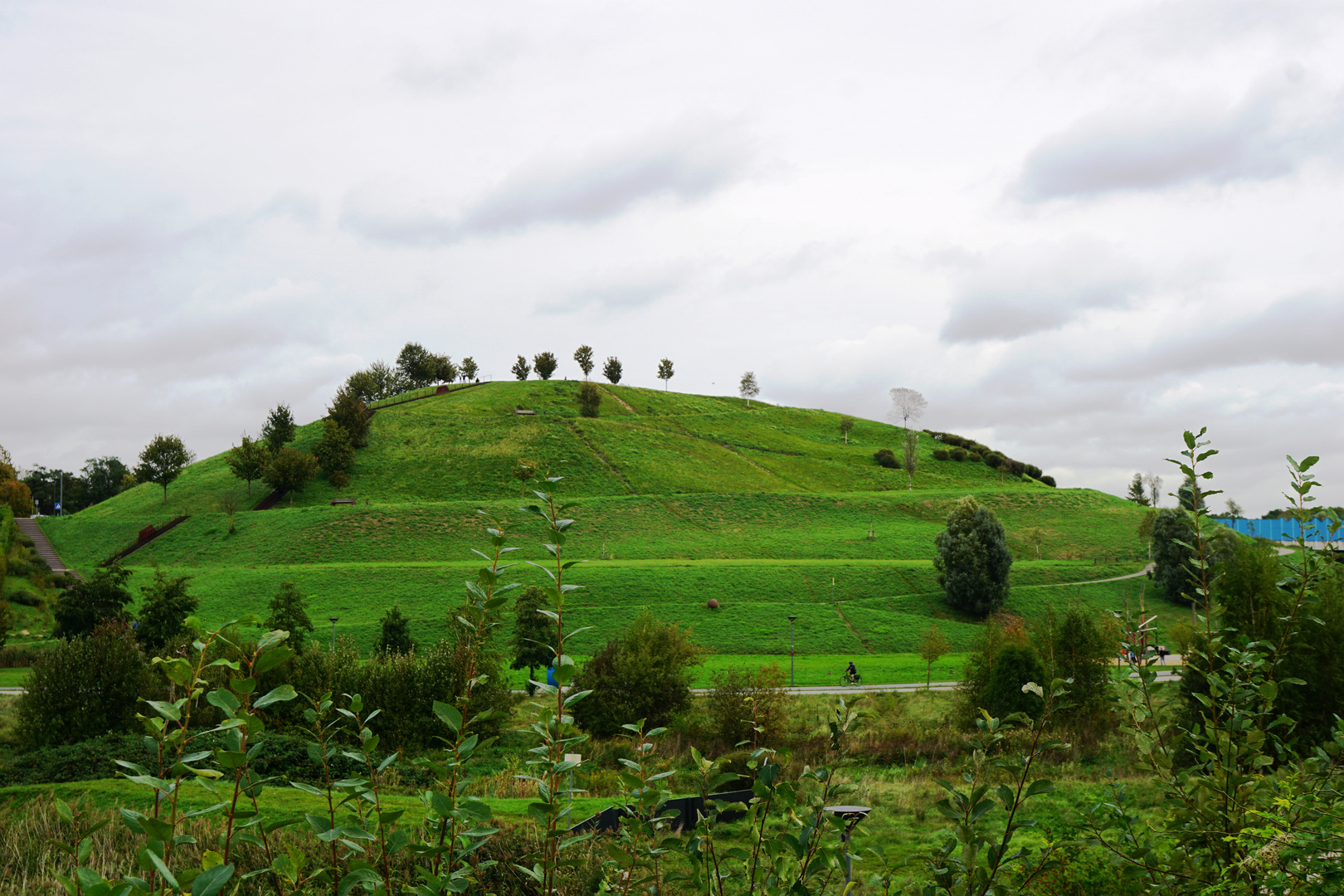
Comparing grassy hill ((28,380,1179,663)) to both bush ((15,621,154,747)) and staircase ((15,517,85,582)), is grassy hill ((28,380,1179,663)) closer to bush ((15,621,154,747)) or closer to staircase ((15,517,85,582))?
staircase ((15,517,85,582))

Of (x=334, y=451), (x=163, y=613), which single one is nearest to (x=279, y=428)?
(x=334, y=451)

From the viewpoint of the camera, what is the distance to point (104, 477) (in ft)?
356

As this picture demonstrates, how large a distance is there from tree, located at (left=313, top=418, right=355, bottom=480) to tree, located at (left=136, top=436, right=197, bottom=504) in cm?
1156

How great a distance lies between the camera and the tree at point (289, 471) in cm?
7306

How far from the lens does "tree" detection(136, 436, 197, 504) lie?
244 feet

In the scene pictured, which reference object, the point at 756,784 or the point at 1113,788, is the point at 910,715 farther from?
the point at 756,784

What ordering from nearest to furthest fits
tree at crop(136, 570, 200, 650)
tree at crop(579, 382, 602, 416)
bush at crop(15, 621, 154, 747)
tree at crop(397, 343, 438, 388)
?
bush at crop(15, 621, 154, 747) → tree at crop(136, 570, 200, 650) → tree at crop(579, 382, 602, 416) → tree at crop(397, 343, 438, 388)

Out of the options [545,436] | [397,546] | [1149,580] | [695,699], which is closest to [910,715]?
[695,699]

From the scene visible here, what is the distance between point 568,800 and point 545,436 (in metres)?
90.1

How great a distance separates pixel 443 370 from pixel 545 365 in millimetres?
17369

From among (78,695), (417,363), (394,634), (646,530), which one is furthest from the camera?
(417,363)

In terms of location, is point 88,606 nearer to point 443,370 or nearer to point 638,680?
point 638,680

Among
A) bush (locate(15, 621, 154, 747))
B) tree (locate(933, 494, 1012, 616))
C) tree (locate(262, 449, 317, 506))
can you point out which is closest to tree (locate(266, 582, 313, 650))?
bush (locate(15, 621, 154, 747))

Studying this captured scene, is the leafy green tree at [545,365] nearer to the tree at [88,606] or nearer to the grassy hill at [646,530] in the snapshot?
the grassy hill at [646,530]
